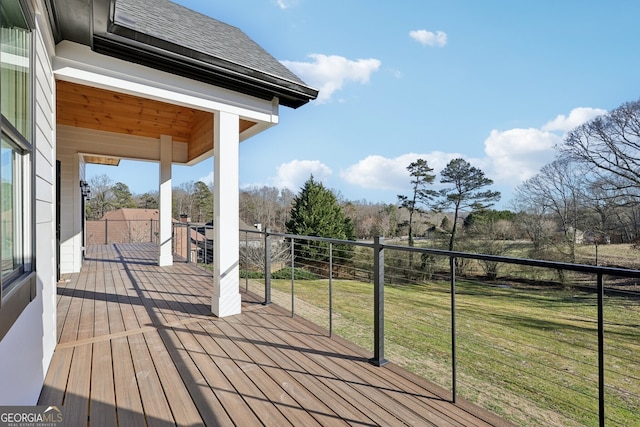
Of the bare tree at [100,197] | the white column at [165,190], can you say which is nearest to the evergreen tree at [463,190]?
the white column at [165,190]

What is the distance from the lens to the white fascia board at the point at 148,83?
2.56 m

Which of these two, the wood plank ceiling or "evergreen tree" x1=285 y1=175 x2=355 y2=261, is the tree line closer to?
"evergreen tree" x1=285 y1=175 x2=355 y2=261

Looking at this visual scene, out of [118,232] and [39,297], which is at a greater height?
[39,297]

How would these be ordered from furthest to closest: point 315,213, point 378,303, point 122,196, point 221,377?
point 122,196 < point 315,213 < point 378,303 < point 221,377

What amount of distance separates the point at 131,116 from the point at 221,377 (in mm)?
4404

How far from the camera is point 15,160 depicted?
4.84ft

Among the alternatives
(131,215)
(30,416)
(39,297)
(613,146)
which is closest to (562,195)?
(613,146)

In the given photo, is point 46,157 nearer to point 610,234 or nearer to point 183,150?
point 183,150

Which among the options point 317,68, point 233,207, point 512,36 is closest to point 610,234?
point 512,36

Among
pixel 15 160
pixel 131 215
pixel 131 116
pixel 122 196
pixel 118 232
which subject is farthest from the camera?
pixel 122 196

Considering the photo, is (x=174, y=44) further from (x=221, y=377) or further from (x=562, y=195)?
(x=562, y=195)

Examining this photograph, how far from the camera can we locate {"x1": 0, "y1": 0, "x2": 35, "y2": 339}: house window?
4.08ft

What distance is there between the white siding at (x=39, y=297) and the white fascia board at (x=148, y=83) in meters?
0.23

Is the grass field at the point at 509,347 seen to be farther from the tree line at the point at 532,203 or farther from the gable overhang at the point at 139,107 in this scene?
the tree line at the point at 532,203
